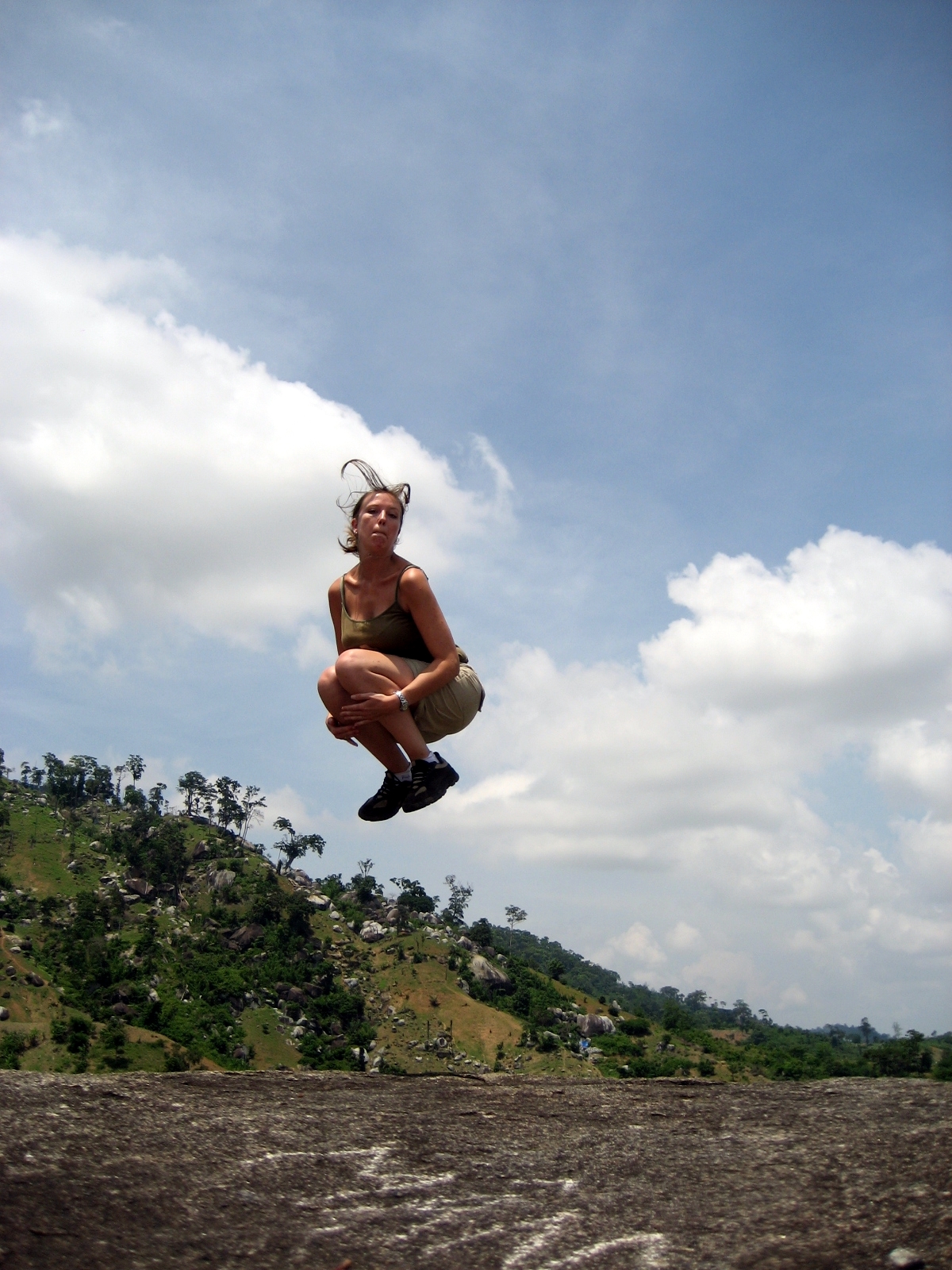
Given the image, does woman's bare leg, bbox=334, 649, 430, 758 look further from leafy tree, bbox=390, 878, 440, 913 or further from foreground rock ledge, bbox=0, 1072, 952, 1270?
leafy tree, bbox=390, 878, 440, 913

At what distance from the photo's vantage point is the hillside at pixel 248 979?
93938mm

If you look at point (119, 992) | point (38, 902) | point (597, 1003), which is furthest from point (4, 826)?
point (597, 1003)

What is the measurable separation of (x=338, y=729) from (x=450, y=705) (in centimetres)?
74

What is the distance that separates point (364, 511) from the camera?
5.47 metres

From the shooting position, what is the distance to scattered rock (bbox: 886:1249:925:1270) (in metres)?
3.19

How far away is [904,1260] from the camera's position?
323 cm

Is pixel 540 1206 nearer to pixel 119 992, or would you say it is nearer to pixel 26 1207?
pixel 26 1207

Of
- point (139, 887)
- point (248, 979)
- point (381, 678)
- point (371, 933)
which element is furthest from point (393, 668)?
point (371, 933)

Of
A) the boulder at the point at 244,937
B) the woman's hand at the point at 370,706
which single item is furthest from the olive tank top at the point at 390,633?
the boulder at the point at 244,937

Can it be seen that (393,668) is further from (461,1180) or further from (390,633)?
(461,1180)

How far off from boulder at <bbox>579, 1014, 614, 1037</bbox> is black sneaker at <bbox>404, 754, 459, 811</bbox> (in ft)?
413

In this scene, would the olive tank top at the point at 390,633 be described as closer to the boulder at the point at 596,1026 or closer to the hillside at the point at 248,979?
the hillside at the point at 248,979

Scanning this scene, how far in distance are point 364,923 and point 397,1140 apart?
5688 inches

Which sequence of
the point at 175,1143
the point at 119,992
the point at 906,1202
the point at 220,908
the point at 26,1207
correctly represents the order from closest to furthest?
the point at 26,1207
the point at 906,1202
the point at 175,1143
the point at 119,992
the point at 220,908
